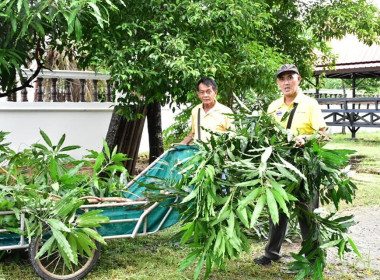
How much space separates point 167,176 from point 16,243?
1408 millimetres

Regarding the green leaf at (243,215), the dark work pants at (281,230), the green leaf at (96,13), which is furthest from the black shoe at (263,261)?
the green leaf at (96,13)

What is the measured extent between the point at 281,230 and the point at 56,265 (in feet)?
6.24

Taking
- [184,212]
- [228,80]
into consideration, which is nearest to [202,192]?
[184,212]

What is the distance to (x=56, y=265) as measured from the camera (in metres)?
4.43

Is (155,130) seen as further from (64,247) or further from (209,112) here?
(64,247)

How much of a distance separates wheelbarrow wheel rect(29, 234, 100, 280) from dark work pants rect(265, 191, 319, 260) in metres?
1.50

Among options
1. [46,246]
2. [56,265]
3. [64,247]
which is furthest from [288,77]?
[56,265]

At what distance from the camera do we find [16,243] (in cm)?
439

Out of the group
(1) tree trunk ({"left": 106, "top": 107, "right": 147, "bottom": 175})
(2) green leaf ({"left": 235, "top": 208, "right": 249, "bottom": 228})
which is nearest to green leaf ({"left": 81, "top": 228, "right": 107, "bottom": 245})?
(2) green leaf ({"left": 235, "top": 208, "right": 249, "bottom": 228})

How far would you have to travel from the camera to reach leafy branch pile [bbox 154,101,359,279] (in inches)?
151

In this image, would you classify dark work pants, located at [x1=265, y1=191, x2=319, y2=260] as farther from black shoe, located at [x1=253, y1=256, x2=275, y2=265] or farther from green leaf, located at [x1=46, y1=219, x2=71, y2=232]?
green leaf, located at [x1=46, y1=219, x2=71, y2=232]

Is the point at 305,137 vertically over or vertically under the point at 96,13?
under

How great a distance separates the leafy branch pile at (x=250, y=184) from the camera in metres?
3.82

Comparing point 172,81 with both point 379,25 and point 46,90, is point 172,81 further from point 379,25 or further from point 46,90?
point 46,90
